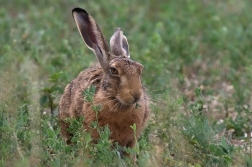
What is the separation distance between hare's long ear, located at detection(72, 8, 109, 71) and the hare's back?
126 mm

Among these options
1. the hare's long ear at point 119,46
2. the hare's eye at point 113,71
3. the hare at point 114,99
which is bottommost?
the hare at point 114,99

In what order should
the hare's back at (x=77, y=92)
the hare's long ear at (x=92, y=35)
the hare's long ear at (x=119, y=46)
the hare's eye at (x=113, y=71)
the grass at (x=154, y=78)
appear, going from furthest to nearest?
the hare's long ear at (x=119, y=46), the hare's long ear at (x=92, y=35), the hare's back at (x=77, y=92), the hare's eye at (x=113, y=71), the grass at (x=154, y=78)

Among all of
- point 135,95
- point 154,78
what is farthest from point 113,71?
point 154,78

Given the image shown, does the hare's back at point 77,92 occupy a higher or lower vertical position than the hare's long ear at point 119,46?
lower

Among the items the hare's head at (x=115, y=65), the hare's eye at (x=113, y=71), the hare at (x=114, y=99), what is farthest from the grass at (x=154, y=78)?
the hare's eye at (x=113, y=71)

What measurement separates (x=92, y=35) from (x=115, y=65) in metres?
0.68

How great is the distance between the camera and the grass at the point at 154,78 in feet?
19.7

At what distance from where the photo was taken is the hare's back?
6.89 meters

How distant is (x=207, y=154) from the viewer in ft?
20.7

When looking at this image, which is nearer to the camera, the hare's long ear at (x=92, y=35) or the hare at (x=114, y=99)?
the hare at (x=114, y=99)

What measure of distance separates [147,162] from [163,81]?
10.8 feet

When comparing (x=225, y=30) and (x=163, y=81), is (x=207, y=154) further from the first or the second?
(x=225, y=30)

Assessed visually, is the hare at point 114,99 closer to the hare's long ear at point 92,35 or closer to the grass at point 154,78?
the hare's long ear at point 92,35

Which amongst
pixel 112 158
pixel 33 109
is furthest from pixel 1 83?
pixel 112 158
